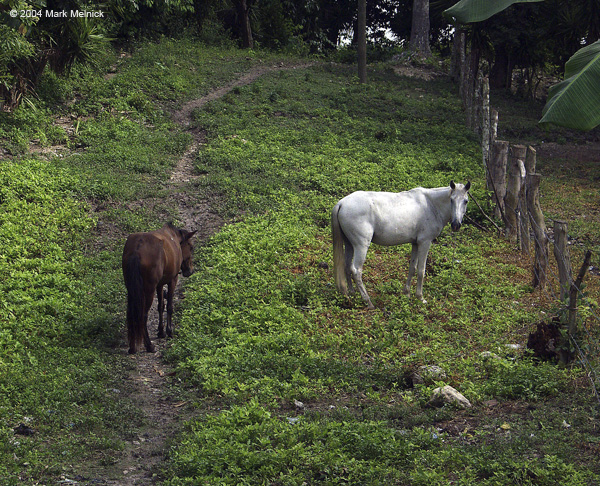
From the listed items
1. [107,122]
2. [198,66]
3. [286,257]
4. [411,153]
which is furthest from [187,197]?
[198,66]

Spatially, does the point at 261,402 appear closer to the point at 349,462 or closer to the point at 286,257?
the point at 349,462

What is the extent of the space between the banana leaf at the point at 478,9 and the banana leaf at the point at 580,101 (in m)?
0.83

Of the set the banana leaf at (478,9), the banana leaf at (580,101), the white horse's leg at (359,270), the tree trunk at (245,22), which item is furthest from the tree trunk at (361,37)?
the banana leaf at (580,101)

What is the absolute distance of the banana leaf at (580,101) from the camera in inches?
181

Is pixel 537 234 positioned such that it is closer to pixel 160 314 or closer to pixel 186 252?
pixel 186 252

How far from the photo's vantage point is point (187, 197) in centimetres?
1499

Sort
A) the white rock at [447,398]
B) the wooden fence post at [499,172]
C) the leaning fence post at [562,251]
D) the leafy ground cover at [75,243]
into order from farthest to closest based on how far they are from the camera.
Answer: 1. the wooden fence post at [499,172]
2. the leaning fence post at [562,251]
3. the white rock at [447,398]
4. the leafy ground cover at [75,243]

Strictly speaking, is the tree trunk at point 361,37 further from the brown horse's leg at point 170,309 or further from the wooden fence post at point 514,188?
the brown horse's leg at point 170,309

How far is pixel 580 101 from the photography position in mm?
4727

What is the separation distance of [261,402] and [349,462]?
5.70 ft

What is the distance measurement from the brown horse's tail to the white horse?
10.7 ft

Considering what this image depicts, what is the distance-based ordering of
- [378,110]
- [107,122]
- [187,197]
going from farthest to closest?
1. [378,110]
2. [107,122]
3. [187,197]

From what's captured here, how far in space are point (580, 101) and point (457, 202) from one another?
6.05 m

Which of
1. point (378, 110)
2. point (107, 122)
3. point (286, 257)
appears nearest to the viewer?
point (286, 257)
